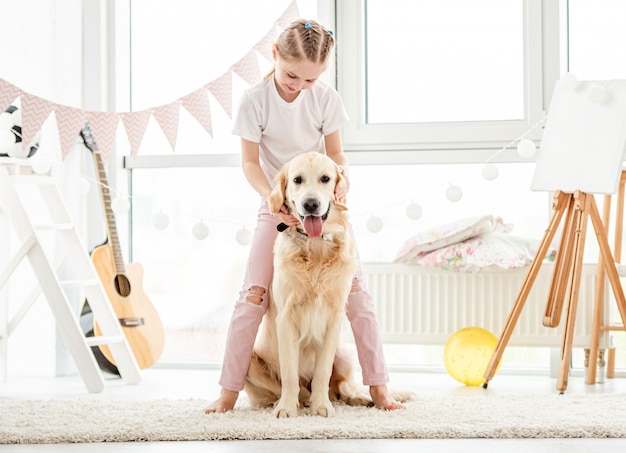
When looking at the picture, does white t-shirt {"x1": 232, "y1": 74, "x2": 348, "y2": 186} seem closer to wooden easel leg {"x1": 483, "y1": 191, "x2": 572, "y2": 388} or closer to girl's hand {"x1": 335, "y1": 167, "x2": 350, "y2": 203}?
girl's hand {"x1": 335, "y1": 167, "x2": 350, "y2": 203}

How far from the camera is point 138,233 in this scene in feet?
13.0

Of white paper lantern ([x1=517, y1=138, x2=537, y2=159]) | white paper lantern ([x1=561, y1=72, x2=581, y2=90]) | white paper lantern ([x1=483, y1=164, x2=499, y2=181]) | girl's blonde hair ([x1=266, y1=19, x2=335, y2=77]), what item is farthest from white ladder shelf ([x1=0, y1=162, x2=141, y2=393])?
white paper lantern ([x1=561, y1=72, x2=581, y2=90])

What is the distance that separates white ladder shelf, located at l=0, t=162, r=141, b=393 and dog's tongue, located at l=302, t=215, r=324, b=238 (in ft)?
3.87

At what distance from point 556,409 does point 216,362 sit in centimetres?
184

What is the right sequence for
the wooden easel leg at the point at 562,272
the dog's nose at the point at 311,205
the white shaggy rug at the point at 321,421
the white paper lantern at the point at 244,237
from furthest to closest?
the white paper lantern at the point at 244,237
the wooden easel leg at the point at 562,272
the dog's nose at the point at 311,205
the white shaggy rug at the point at 321,421

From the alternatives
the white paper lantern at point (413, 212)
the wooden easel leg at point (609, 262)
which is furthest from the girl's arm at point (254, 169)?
the wooden easel leg at point (609, 262)

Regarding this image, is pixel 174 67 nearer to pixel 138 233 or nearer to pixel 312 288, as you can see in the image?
pixel 138 233

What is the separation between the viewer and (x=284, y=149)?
2.60 m

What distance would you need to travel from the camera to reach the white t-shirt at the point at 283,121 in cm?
255

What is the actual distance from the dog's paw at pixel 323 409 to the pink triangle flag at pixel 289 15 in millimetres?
1795

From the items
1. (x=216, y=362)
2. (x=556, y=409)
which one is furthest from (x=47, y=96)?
(x=556, y=409)

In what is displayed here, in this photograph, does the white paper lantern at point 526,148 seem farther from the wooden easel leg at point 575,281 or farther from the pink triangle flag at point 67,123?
the pink triangle flag at point 67,123

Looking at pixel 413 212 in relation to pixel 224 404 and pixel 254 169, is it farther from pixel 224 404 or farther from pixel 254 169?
pixel 224 404

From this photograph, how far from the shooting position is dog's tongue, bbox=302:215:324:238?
2264 mm
